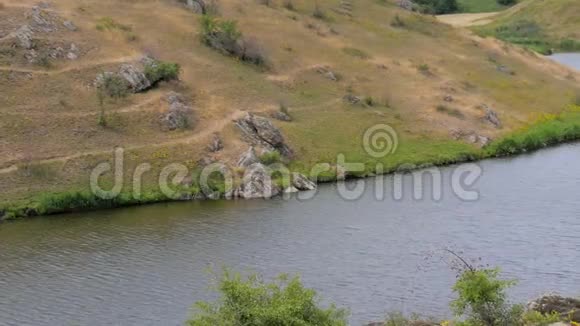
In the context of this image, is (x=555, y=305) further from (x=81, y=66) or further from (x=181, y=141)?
(x=81, y=66)

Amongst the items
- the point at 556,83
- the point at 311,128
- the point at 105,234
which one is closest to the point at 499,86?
the point at 556,83

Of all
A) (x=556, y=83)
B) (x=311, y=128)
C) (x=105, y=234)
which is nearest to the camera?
(x=105, y=234)

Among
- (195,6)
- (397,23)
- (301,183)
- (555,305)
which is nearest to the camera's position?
(555,305)

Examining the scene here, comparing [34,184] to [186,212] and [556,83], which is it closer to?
[186,212]

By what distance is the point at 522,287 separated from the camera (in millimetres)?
48344

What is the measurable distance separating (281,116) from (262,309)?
5730 cm

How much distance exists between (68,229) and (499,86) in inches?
2580

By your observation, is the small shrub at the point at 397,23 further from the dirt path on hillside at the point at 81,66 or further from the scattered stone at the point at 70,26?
the scattered stone at the point at 70,26

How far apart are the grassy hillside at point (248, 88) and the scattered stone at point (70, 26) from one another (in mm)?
463

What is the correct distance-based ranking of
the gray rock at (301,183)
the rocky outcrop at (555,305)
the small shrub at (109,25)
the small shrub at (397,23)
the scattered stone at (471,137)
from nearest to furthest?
the rocky outcrop at (555,305), the gray rock at (301,183), the scattered stone at (471,137), the small shrub at (109,25), the small shrub at (397,23)

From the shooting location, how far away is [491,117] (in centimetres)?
9781

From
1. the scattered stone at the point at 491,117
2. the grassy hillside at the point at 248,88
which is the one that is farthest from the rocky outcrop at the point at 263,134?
the scattered stone at the point at 491,117

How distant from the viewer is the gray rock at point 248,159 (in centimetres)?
7750

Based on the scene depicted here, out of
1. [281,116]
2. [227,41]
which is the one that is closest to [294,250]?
[281,116]
